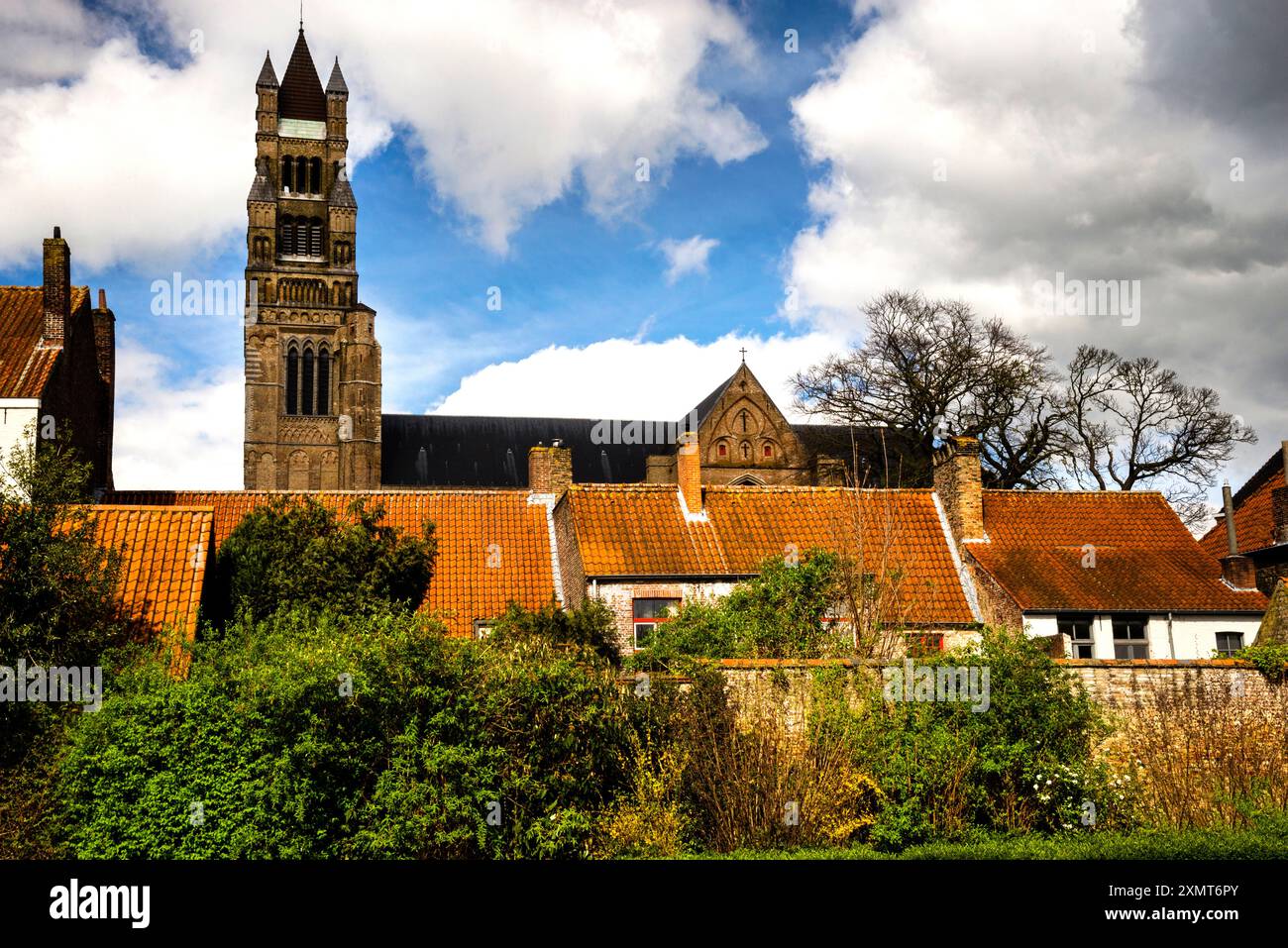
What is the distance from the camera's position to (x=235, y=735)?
39.4 ft

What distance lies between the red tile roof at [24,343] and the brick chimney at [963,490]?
2107 centimetres

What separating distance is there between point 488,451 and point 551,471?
1272 inches

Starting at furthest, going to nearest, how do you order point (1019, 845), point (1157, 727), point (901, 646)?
point (901, 646), point (1157, 727), point (1019, 845)

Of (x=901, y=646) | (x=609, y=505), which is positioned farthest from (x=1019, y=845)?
(x=609, y=505)

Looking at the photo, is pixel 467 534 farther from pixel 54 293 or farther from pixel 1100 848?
pixel 1100 848

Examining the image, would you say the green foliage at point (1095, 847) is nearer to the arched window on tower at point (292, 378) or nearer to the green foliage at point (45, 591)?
the green foliage at point (45, 591)

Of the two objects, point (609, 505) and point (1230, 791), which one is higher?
point (609, 505)

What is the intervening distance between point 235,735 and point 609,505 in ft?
49.0

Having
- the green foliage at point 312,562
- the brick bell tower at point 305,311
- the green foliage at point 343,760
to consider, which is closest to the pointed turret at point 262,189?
the brick bell tower at point 305,311

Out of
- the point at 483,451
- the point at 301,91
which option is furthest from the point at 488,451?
the point at 301,91

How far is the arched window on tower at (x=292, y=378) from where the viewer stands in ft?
204

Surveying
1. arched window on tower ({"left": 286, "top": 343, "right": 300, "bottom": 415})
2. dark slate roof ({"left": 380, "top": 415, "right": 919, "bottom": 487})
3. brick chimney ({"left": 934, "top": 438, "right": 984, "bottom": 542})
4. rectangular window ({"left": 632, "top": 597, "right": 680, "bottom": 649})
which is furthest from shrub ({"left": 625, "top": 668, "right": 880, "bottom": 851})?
arched window on tower ({"left": 286, "top": 343, "right": 300, "bottom": 415})

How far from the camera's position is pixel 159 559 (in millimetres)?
18156
